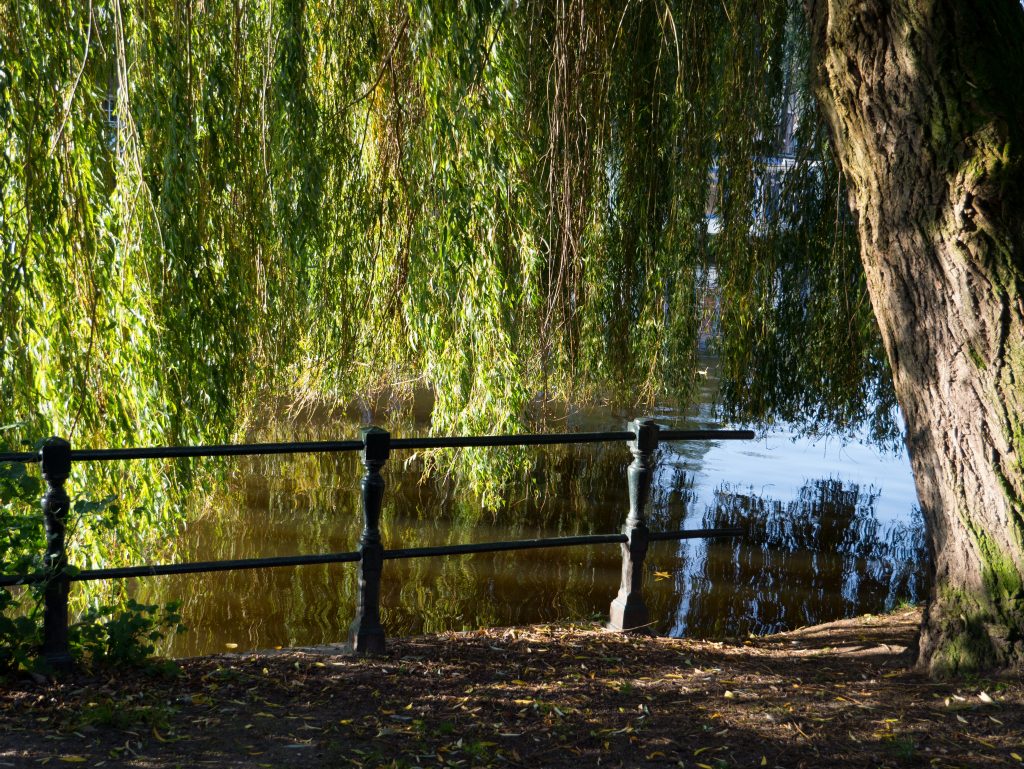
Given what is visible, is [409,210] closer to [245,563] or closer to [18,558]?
[245,563]

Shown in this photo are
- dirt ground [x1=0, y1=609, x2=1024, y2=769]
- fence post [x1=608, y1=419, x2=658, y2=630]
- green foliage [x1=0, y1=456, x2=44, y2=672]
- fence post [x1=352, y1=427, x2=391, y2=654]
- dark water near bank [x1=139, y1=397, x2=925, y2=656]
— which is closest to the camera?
dirt ground [x1=0, y1=609, x2=1024, y2=769]

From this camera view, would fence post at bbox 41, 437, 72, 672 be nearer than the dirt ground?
No

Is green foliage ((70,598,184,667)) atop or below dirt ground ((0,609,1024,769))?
atop

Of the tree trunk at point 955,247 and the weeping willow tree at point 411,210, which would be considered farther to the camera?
the weeping willow tree at point 411,210

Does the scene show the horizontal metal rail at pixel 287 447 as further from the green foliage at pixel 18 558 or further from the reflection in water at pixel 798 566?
the reflection in water at pixel 798 566

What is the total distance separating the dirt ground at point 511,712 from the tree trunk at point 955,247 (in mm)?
415

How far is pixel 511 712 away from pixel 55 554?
1.56 meters

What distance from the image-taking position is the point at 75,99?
4.04m

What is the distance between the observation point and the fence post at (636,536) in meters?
4.34

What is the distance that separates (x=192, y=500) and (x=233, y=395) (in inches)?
46.6

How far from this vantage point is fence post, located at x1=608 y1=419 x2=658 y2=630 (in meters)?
4.34

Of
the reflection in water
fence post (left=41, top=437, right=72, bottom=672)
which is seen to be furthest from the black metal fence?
the reflection in water

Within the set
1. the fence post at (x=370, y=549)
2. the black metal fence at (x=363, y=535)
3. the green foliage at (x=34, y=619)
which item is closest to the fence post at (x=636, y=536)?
the black metal fence at (x=363, y=535)

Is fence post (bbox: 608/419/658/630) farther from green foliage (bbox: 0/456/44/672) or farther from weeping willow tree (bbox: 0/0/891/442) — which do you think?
green foliage (bbox: 0/456/44/672)
